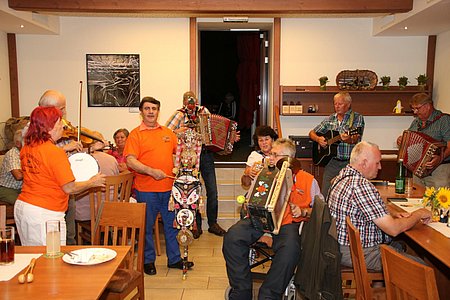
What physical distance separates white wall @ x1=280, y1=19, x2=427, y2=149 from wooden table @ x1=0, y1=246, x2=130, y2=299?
491cm

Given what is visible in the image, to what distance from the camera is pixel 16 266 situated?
2160mm

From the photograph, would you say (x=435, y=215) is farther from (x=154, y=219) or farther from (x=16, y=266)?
(x=16, y=266)

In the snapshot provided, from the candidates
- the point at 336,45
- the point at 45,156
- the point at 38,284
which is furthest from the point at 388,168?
the point at 38,284

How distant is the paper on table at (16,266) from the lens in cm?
204

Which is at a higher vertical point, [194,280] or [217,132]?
[217,132]

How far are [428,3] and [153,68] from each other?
3704 mm

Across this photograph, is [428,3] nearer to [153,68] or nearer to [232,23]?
[232,23]

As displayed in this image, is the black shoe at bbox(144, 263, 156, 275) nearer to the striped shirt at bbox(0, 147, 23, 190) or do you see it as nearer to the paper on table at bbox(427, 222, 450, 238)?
the striped shirt at bbox(0, 147, 23, 190)

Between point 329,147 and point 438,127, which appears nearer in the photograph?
point 438,127

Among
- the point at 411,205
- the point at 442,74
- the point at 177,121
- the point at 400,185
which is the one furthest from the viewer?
the point at 442,74

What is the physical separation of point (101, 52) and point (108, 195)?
3323mm

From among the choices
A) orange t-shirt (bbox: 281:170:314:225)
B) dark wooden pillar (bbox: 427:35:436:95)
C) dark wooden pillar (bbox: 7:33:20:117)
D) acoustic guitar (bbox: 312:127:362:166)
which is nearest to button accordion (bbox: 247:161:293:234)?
orange t-shirt (bbox: 281:170:314:225)

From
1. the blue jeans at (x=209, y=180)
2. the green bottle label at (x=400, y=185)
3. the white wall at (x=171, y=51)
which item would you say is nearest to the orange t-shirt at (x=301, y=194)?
the green bottle label at (x=400, y=185)

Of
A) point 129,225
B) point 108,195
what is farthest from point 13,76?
point 129,225
